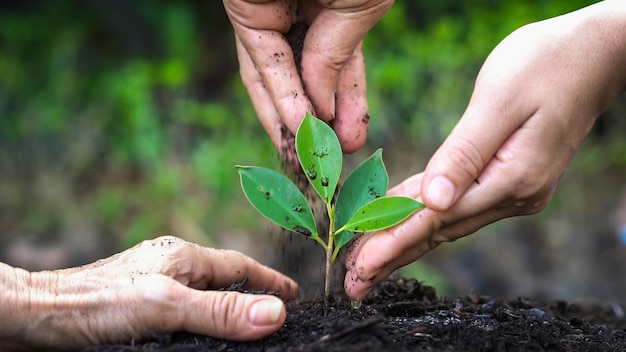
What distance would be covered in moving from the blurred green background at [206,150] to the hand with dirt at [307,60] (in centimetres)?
148

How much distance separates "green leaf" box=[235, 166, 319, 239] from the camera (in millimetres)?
1528

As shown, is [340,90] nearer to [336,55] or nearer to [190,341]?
[336,55]

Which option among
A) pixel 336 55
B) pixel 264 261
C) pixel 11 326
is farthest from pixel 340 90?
pixel 264 261

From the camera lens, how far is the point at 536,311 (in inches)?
71.2

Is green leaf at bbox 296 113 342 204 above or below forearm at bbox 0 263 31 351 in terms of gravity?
above

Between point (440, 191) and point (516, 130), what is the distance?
0.73 feet

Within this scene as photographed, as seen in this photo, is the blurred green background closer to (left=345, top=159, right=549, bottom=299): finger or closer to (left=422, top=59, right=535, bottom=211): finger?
(left=345, top=159, right=549, bottom=299): finger

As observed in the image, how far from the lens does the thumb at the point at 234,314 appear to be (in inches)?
50.1

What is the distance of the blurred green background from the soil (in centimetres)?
152

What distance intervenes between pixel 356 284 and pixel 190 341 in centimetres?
44

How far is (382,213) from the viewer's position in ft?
4.82

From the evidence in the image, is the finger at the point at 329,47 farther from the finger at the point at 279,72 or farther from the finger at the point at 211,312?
the finger at the point at 211,312

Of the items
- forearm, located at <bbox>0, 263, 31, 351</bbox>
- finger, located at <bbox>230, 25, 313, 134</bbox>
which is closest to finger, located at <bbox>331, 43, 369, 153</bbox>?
finger, located at <bbox>230, 25, 313, 134</bbox>

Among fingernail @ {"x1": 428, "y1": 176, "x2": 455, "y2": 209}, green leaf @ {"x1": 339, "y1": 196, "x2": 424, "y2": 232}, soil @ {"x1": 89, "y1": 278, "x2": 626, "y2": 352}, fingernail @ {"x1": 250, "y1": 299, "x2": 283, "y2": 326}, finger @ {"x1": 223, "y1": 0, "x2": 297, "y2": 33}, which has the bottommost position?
soil @ {"x1": 89, "y1": 278, "x2": 626, "y2": 352}
